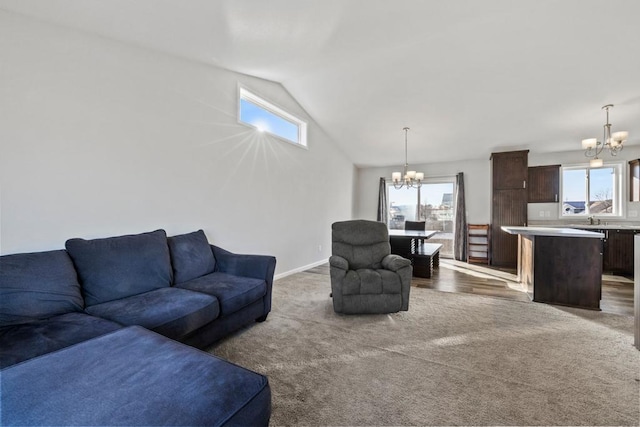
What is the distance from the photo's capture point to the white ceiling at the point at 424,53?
7.62ft

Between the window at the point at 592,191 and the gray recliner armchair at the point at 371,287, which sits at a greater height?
the window at the point at 592,191

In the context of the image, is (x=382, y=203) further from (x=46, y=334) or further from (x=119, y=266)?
(x=46, y=334)

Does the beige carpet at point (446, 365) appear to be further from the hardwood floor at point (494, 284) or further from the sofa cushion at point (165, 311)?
the hardwood floor at point (494, 284)

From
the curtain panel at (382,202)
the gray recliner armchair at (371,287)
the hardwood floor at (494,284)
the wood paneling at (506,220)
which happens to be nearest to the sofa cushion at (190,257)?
the gray recliner armchair at (371,287)

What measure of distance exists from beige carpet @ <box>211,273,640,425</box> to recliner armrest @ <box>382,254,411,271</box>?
0.50 m

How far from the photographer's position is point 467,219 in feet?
20.5

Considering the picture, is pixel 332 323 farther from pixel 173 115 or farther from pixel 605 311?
pixel 605 311

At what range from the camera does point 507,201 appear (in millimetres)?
5602

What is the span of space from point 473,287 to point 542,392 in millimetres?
2460

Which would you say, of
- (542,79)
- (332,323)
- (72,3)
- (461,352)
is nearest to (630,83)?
(542,79)

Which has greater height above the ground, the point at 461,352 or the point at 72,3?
the point at 72,3

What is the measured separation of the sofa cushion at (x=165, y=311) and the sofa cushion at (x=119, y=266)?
98 millimetres

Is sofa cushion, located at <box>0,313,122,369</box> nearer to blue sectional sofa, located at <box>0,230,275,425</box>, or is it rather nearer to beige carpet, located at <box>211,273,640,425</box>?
blue sectional sofa, located at <box>0,230,275,425</box>

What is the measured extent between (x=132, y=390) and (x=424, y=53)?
4.02 m
